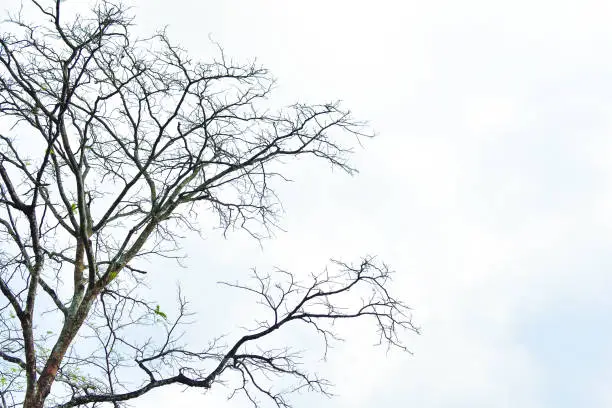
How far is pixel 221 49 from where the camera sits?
10977 millimetres

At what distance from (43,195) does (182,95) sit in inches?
94.2

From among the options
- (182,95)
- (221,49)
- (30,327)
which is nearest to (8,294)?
(30,327)

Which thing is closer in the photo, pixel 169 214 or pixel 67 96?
pixel 67 96

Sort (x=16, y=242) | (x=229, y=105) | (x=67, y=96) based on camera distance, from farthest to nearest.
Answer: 1. (x=229, y=105)
2. (x=16, y=242)
3. (x=67, y=96)

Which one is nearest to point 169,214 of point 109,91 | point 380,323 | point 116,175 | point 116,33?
point 116,175

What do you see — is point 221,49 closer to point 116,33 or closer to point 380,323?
point 116,33

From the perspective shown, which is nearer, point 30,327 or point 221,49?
point 30,327

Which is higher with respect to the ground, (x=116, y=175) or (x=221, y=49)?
(x=221, y=49)

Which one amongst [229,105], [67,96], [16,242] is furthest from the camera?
[229,105]

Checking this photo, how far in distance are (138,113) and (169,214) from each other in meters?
1.52

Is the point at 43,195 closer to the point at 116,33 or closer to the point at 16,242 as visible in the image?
the point at 16,242

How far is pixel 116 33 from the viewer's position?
1014 centimetres

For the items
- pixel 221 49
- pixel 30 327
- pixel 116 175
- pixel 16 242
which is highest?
pixel 221 49

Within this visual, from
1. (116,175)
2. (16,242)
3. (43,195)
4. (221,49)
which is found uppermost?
(221,49)
